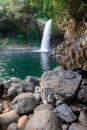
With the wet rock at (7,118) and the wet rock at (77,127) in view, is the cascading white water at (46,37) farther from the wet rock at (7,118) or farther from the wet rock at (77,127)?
the wet rock at (77,127)

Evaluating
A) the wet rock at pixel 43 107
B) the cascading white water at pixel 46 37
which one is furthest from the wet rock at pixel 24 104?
the cascading white water at pixel 46 37

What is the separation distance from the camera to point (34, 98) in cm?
877

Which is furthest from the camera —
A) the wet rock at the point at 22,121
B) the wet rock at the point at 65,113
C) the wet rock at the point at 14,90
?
the wet rock at the point at 14,90

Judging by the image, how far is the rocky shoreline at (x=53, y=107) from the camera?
7317 millimetres

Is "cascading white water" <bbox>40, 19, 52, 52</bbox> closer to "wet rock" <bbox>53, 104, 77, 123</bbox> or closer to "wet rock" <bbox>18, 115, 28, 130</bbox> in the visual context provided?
"wet rock" <bbox>18, 115, 28, 130</bbox>

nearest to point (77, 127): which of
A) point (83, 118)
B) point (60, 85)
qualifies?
point (83, 118)

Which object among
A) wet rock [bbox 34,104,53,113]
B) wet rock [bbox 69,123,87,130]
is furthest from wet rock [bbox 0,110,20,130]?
wet rock [bbox 69,123,87,130]

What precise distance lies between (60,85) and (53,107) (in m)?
0.74

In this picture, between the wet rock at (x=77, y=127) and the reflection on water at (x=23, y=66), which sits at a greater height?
the reflection on water at (x=23, y=66)

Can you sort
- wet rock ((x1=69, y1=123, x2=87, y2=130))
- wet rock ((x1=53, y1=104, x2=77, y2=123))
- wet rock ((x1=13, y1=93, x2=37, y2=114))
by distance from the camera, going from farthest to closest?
wet rock ((x1=13, y1=93, x2=37, y2=114)), wet rock ((x1=53, y1=104, x2=77, y2=123)), wet rock ((x1=69, y1=123, x2=87, y2=130))

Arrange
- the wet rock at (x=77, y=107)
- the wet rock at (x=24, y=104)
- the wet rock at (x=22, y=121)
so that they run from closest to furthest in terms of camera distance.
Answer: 1. the wet rock at (x=22, y=121)
2. the wet rock at (x=77, y=107)
3. the wet rock at (x=24, y=104)

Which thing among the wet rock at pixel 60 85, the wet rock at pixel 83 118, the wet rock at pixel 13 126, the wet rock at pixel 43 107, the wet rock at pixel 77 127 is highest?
the wet rock at pixel 60 85

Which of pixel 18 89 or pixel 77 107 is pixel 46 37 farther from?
pixel 77 107

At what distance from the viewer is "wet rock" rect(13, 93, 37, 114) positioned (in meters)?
8.39
